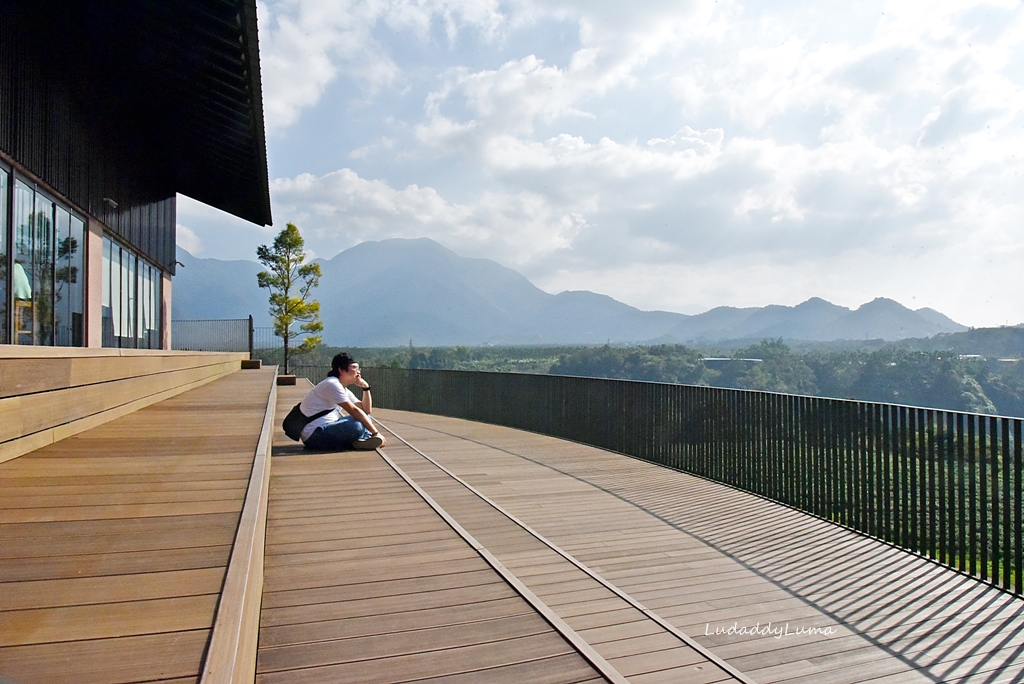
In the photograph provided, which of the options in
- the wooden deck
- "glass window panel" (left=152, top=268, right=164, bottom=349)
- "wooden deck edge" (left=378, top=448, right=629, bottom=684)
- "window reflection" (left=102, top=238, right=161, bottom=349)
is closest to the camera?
the wooden deck

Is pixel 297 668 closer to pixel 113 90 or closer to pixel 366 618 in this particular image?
pixel 366 618

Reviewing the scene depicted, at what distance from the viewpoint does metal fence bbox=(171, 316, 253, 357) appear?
693 inches

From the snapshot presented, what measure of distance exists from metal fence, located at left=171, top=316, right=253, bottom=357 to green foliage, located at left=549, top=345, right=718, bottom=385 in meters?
15.5

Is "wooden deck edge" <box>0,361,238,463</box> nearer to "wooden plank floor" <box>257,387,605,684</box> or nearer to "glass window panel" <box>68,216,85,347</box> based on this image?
"wooden plank floor" <box>257,387,605,684</box>

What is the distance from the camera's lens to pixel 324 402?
5641 millimetres

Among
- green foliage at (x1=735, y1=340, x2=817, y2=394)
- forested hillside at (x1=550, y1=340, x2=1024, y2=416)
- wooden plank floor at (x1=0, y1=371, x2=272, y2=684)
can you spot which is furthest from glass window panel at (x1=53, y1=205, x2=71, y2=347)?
green foliage at (x1=735, y1=340, x2=817, y2=394)

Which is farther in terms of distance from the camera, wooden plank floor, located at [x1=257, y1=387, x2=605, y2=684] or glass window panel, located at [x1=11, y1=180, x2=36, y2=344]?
glass window panel, located at [x1=11, y1=180, x2=36, y2=344]

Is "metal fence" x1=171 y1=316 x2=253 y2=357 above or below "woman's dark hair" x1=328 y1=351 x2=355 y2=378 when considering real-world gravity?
above

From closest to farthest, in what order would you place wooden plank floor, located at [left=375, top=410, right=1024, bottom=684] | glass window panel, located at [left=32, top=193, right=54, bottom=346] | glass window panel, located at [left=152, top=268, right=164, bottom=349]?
wooden plank floor, located at [left=375, top=410, right=1024, bottom=684] → glass window panel, located at [left=32, top=193, right=54, bottom=346] → glass window panel, located at [left=152, top=268, right=164, bottom=349]

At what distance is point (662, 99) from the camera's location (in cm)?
1559

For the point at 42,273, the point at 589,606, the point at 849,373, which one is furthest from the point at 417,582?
the point at 849,373

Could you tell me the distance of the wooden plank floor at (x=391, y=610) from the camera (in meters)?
1.72

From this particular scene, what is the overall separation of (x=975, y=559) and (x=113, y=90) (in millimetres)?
12135

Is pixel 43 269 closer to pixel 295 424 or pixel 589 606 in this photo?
pixel 295 424
